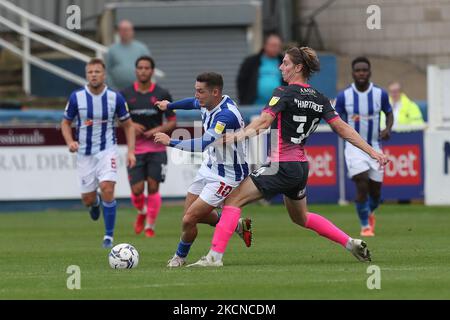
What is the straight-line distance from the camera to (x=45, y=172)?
2308cm

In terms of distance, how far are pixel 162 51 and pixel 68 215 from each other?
744 centimetres

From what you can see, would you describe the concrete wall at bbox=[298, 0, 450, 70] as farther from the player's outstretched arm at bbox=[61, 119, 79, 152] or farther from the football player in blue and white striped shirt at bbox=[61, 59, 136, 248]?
the player's outstretched arm at bbox=[61, 119, 79, 152]

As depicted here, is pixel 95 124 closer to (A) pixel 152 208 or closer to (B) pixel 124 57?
(A) pixel 152 208

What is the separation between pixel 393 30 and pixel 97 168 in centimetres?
1336

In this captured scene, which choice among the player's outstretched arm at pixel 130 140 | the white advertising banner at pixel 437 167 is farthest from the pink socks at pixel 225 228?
the white advertising banner at pixel 437 167

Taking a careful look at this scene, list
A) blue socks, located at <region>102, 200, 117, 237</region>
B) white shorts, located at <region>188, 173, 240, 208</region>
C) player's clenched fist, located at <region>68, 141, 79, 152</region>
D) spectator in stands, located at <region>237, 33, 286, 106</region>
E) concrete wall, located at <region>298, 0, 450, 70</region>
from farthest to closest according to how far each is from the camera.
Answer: concrete wall, located at <region>298, 0, 450, 70</region>, spectator in stands, located at <region>237, 33, 286, 106</region>, blue socks, located at <region>102, 200, 117, 237</region>, player's clenched fist, located at <region>68, 141, 79, 152</region>, white shorts, located at <region>188, 173, 240, 208</region>

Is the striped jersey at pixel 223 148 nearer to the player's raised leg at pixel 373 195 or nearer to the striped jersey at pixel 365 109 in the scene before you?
the striped jersey at pixel 365 109

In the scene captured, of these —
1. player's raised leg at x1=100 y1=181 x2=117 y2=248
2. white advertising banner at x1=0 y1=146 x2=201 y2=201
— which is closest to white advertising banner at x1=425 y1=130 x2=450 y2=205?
white advertising banner at x1=0 y1=146 x2=201 y2=201

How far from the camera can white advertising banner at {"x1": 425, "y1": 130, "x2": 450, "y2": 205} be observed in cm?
2281

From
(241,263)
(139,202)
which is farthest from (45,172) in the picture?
(241,263)

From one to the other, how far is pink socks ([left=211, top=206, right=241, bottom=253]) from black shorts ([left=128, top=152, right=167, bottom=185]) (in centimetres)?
592

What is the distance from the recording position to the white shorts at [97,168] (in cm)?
1626

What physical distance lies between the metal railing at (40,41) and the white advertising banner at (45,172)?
3.24m

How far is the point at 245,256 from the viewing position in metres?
14.2
